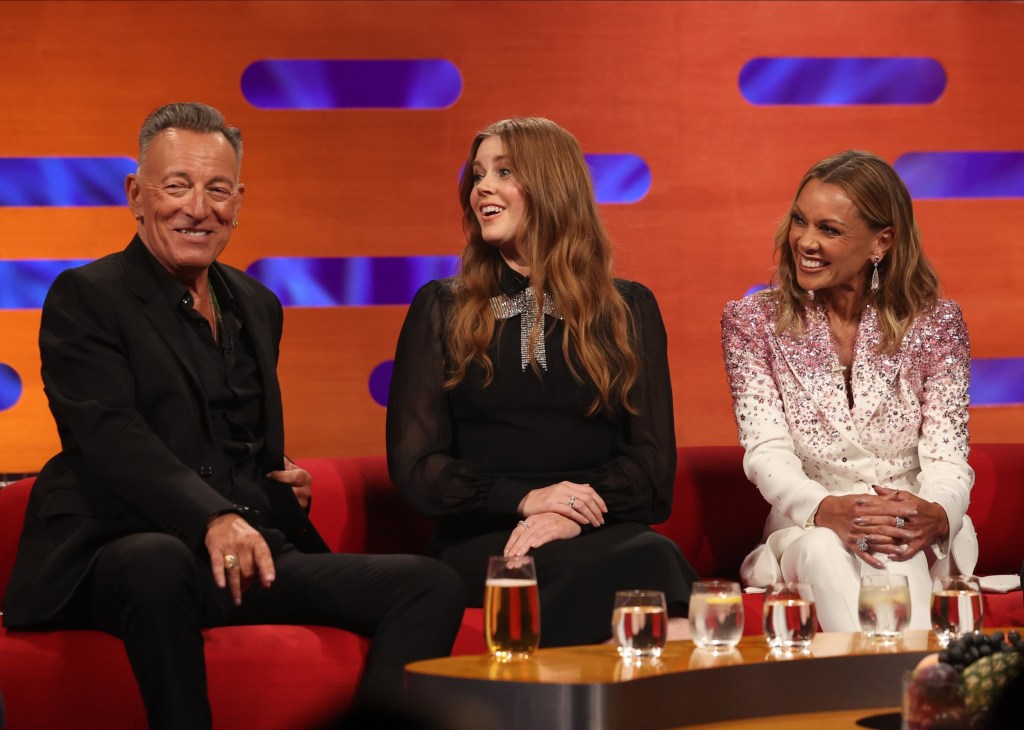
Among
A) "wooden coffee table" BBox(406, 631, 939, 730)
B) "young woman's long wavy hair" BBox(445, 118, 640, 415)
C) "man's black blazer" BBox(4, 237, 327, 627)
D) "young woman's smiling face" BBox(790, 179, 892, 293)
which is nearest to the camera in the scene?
"wooden coffee table" BBox(406, 631, 939, 730)

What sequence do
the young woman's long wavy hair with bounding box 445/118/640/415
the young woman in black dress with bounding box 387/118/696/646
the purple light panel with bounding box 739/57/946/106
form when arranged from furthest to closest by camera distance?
the purple light panel with bounding box 739/57/946/106 < the young woman's long wavy hair with bounding box 445/118/640/415 < the young woman in black dress with bounding box 387/118/696/646

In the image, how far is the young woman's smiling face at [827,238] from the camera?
3619 millimetres

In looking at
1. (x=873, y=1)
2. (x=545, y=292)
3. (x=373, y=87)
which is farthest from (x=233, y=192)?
(x=873, y=1)

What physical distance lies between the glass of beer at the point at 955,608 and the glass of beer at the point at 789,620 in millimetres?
245

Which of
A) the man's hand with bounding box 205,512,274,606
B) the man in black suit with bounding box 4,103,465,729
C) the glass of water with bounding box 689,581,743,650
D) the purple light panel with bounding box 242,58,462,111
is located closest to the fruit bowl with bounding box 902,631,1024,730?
the glass of water with bounding box 689,581,743,650

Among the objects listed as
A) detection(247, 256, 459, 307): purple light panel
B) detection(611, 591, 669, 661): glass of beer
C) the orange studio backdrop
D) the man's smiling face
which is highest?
the orange studio backdrop

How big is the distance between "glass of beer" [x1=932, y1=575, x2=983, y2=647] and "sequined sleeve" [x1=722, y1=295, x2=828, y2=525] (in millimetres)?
1020

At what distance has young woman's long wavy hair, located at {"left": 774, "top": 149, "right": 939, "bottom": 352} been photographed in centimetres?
365

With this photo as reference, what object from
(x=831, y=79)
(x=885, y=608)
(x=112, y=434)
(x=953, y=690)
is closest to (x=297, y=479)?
(x=112, y=434)

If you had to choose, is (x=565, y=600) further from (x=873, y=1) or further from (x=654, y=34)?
(x=873, y=1)

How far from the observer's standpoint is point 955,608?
233cm

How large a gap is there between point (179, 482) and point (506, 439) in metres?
0.91

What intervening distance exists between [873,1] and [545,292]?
1784 mm

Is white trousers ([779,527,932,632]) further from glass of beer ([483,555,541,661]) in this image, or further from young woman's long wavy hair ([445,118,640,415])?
glass of beer ([483,555,541,661])
